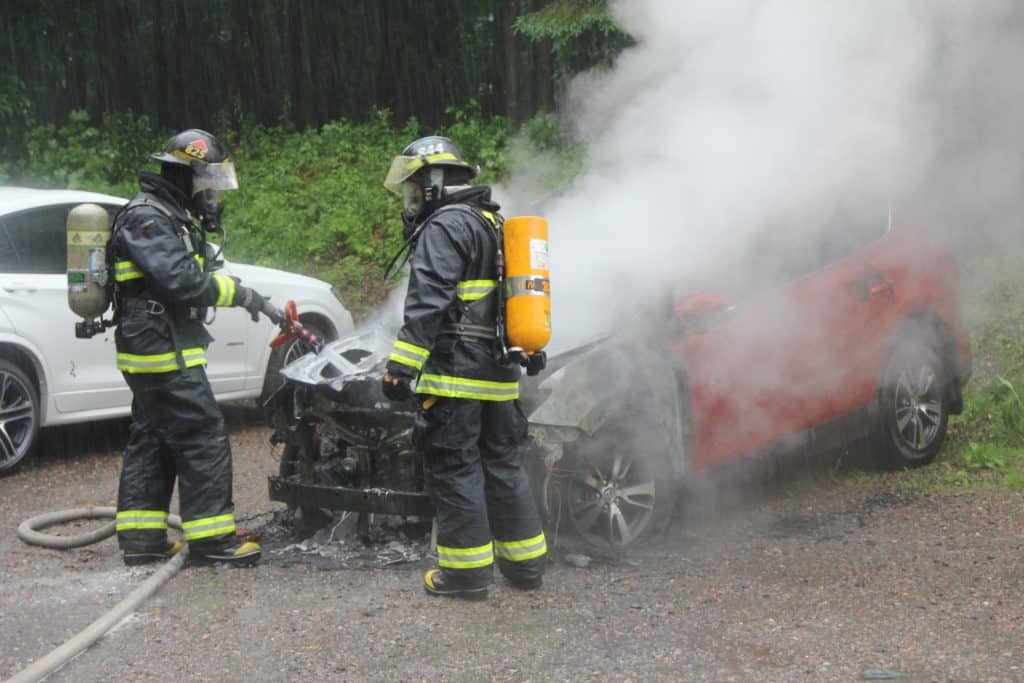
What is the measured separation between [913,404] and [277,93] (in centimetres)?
1243

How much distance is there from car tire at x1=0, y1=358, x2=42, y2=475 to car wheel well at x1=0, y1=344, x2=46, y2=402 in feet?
0.11

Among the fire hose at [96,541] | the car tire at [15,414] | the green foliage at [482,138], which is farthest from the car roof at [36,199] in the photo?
the green foliage at [482,138]

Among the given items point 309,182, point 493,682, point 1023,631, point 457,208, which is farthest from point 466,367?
point 309,182

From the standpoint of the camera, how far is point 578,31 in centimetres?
1066

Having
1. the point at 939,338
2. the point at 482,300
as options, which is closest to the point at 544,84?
the point at 939,338

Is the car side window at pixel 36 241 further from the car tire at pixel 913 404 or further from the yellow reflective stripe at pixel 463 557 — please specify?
the car tire at pixel 913 404

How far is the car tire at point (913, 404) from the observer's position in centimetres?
660

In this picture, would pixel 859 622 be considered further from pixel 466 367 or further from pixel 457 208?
pixel 457 208

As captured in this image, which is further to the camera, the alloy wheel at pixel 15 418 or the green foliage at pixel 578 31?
the green foliage at pixel 578 31

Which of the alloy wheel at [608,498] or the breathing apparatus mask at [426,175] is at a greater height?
the breathing apparatus mask at [426,175]

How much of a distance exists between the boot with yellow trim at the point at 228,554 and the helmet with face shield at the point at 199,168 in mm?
1499

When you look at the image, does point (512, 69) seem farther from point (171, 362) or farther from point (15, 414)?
point (171, 362)

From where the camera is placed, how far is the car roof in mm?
7414

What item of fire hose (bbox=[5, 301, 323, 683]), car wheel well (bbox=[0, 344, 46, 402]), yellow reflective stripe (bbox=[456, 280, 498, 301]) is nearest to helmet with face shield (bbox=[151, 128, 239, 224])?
fire hose (bbox=[5, 301, 323, 683])
